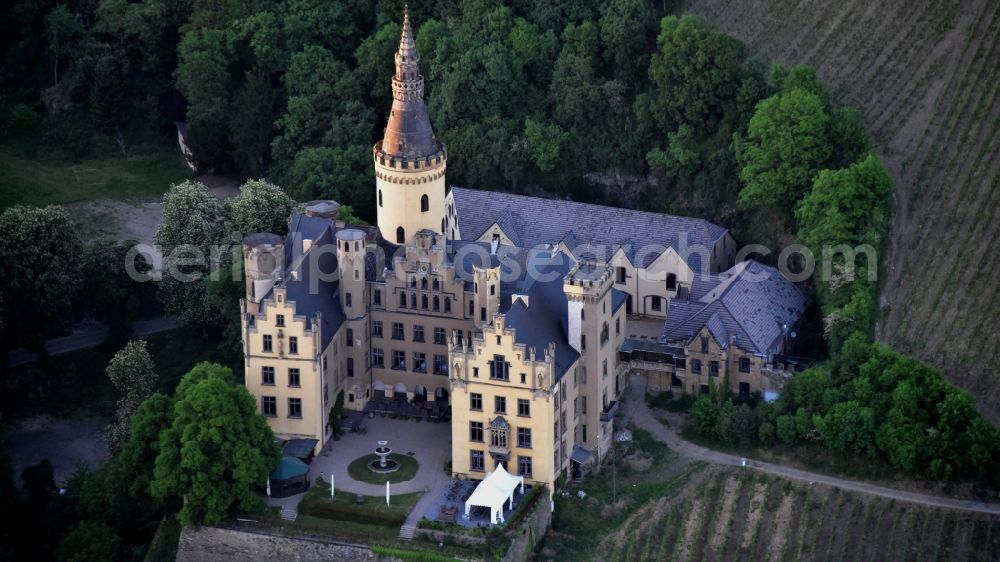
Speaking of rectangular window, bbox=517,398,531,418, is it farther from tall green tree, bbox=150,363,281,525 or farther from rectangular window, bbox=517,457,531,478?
tall green tree, bbox=150,363,281,525

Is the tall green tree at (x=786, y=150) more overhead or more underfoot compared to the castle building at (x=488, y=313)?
more overhead

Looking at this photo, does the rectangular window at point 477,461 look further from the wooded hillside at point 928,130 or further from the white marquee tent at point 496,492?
the wooded hillside at point 928,130

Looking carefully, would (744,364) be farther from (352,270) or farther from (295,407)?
(295,407)

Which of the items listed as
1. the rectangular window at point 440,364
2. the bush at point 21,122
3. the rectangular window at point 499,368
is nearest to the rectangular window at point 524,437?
the rectangular window at point 499,368

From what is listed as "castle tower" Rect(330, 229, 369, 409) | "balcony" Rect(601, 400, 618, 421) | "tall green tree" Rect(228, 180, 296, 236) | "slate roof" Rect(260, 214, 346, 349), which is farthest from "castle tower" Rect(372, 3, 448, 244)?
"balcony" Rect(601, 400, 618, 421)

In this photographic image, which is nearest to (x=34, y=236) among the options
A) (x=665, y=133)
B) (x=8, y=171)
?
(x=8, y=171)

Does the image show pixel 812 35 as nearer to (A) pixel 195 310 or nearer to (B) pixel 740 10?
(B) pixel 740 10

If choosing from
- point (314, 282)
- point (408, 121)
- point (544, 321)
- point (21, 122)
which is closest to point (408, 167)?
point (408, 121)
